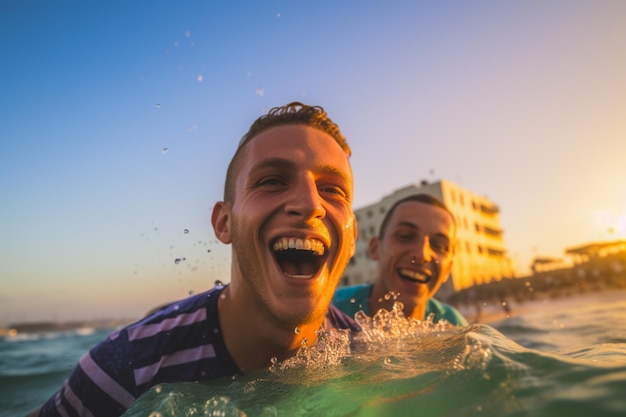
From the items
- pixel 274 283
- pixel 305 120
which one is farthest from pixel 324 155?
pixel 274 283

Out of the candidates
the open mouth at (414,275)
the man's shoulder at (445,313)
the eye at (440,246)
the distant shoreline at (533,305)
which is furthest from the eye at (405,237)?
the distant shoreline at (533,305)

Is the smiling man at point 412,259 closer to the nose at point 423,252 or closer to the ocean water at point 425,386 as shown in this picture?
the nose at point 423,252

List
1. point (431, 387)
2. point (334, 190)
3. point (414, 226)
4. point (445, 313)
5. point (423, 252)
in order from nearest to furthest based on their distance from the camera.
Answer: point (431, 387), point (334, 190), point (423, 252), point (414, 226), point (445, 313)

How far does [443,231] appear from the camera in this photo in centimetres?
456

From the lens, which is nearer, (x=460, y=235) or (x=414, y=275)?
(x=414, y=275)

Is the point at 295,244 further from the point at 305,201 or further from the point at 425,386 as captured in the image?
the point at 425,386

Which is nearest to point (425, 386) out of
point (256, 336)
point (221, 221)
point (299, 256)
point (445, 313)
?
point (256, 336)

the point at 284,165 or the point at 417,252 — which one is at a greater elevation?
the point at 284,165

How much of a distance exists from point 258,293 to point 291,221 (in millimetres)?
448

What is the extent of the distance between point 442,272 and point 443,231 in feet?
1.60

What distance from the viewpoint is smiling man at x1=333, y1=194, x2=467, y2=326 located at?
4.50m

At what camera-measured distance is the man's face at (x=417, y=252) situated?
4.48 metres

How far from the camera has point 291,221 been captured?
221cm

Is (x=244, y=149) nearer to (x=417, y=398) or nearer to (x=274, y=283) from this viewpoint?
(x=274, y=283)
